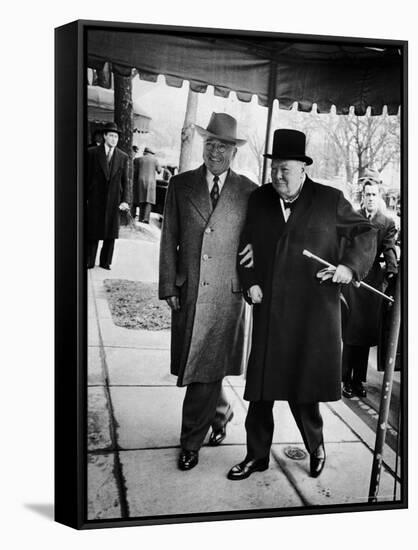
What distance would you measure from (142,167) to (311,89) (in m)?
0.99

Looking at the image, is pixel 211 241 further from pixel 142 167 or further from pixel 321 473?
pixel 321 473

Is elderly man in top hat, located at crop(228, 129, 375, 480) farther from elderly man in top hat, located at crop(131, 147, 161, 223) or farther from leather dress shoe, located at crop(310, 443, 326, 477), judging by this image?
elderly man in top hat, located at crop(131, 147, 161, 223)

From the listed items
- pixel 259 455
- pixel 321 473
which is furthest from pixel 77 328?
pixel 321 473

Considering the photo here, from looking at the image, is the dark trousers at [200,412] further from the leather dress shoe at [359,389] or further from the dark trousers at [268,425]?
the leather dress shoe at [359,389]

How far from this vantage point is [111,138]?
5.51m

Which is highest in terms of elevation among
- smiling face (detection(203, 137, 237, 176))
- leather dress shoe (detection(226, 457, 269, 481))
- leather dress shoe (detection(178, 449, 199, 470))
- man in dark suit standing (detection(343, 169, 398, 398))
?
smiling face (detection(203, 137, 237, 176))

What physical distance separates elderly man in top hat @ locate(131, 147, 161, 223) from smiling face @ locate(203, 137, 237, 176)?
267 millimetres

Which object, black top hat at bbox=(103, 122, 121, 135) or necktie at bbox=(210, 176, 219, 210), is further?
necktie at bbox=(210, 176, 219, 210)

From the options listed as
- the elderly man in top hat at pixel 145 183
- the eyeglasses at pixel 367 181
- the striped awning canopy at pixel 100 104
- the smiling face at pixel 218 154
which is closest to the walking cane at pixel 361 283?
the eyeglasses at pixel 367 181

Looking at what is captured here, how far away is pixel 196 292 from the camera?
5723 mm

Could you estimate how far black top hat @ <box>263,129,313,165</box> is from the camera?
580 cm

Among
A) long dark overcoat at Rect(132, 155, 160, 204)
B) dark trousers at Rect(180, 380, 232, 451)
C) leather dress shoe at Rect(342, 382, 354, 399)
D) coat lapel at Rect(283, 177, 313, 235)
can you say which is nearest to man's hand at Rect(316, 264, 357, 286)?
coat lapel at Rect(283, 177, 313, 235)

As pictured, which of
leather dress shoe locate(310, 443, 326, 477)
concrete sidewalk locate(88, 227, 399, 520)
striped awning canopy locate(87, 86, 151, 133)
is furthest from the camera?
leather dress shoe locate(310, 443, 326, 477)

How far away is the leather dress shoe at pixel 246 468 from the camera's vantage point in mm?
5820
